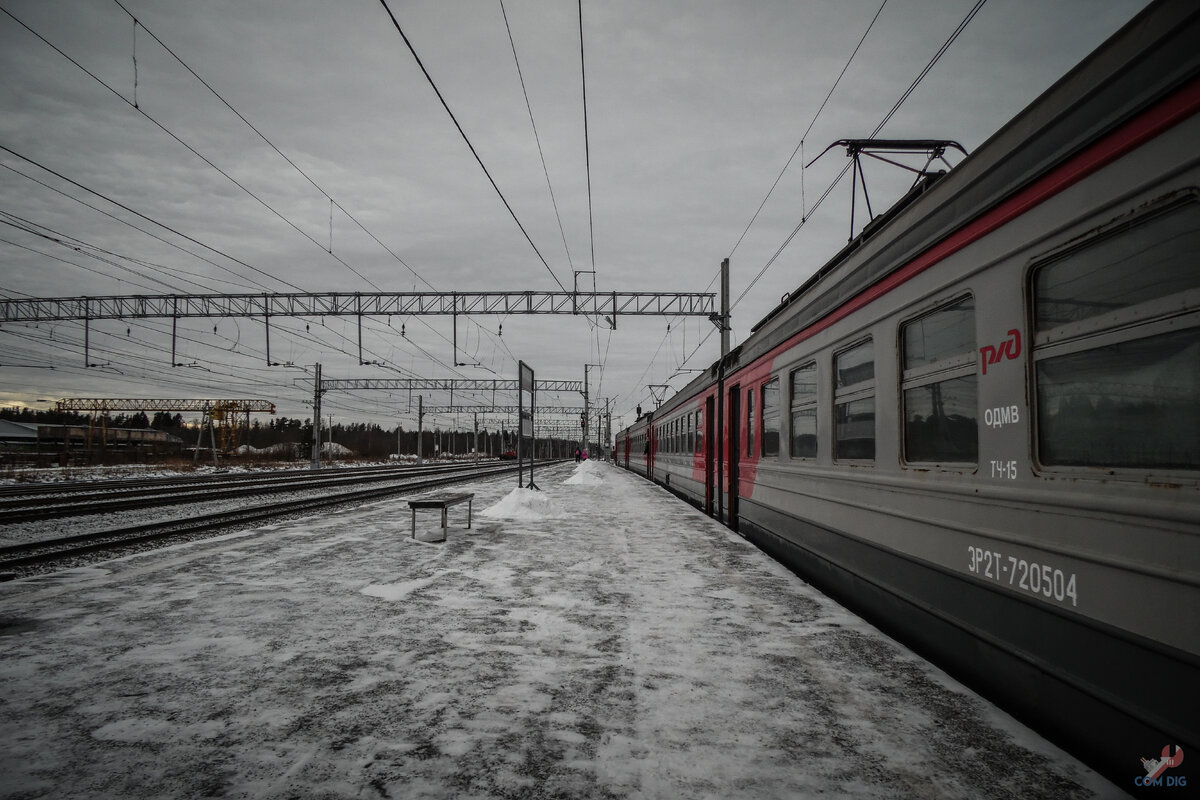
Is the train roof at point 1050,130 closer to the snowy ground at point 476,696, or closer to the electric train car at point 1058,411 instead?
the electric train car at point 1058,411

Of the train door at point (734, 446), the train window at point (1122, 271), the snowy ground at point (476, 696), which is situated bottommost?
the snowy ground at point (476, 696)

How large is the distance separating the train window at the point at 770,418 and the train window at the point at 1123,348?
4.63 meters

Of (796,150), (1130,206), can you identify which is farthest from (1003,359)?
(796,150)

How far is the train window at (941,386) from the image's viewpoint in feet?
11.8

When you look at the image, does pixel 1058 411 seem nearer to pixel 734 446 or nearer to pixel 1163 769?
pixel 1163 769

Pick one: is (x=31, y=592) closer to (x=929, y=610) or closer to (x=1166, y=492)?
(x=929, y=610)

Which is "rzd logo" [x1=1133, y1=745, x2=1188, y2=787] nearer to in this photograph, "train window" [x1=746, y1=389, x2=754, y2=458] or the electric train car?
the electric train car

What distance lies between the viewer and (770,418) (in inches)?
312

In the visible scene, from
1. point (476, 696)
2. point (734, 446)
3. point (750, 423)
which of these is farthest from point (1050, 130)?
point (734, 446)

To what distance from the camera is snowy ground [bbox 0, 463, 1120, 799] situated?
260 cm

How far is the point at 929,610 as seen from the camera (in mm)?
3865

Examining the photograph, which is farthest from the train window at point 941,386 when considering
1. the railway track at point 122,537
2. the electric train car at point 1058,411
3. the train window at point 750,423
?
the railway track at point 122,537

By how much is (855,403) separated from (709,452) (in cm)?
753

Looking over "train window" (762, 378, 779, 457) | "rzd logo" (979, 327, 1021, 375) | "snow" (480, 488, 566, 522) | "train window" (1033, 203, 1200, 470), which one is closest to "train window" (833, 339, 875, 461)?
"rzd logo" (979, 327, 1021, 375)
